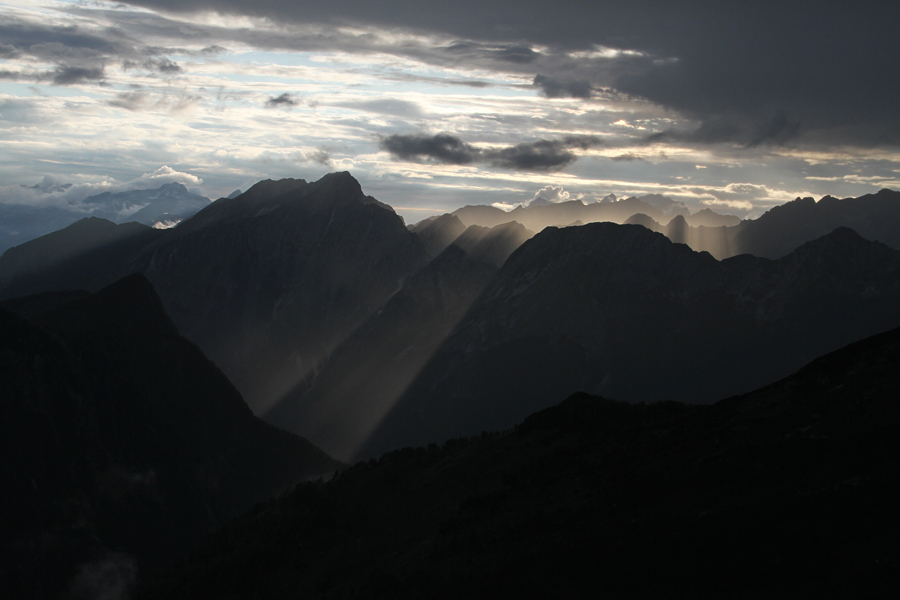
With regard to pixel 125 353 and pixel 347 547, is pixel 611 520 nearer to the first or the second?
pixel 347 547

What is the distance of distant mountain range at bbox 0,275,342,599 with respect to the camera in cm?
11131

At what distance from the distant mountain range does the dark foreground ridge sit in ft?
187

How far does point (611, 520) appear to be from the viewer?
1532 inches

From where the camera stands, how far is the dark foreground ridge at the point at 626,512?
2891cm

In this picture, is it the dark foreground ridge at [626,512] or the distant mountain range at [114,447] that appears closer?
the dark foreground ridge at [626,512]

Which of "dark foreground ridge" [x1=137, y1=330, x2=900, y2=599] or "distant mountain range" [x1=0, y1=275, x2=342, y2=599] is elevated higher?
"dark foreground ridge" [x1=137, y1=330, x2=900, y2=599]

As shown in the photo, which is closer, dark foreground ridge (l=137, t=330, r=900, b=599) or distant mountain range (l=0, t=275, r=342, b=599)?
dark foreground ridge (l=137, t=330, r=900, b=599)

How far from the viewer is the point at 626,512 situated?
39.4m

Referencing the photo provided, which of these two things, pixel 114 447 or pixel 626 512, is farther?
pixel 114 447

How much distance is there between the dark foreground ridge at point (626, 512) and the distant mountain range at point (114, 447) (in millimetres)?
56890

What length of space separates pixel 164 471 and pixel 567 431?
108431 mm

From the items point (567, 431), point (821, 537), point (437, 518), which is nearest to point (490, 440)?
point (567, 431)

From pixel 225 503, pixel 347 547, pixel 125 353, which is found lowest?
pixel 225 503

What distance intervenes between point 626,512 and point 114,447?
124 m
